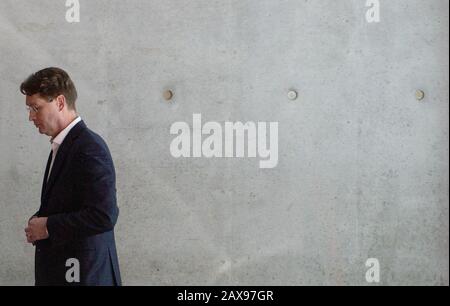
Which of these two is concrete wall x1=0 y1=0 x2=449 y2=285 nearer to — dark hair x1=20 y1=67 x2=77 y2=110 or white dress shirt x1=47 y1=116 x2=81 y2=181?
dark hair x1=20 y1=67 x2=77 y2=110

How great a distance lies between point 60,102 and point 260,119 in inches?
46.3

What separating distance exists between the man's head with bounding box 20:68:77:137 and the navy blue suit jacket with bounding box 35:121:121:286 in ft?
0.87

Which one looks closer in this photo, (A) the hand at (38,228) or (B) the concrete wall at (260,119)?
(A) the hand at (38,228)

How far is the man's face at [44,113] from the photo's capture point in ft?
10.5

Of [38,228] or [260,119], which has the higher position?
[260,119]

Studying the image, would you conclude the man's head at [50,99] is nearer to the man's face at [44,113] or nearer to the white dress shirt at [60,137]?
the man's face at [44,113]

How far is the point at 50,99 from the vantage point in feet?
10.6

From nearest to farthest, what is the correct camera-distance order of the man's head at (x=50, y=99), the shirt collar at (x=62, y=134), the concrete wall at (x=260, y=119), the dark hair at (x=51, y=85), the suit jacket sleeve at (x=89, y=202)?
1. the suit jacket sleeve at (x=89, y=202)
2. the shirt collar at (x=62, y=134)
3. the man's head at (x=50, y=99)
4. the dark hair at (x=51, y=85)
5. the concrete wall at (x=260, y=119)

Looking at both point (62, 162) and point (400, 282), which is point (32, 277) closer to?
point (62, 162)

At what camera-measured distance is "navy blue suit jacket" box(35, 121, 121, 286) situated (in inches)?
112

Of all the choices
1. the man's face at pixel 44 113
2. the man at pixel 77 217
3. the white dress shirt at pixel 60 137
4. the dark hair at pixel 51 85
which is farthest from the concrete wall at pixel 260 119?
the man at pixel 77 217

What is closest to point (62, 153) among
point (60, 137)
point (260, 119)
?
point (60, 137)

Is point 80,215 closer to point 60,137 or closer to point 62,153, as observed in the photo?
point 62,153
